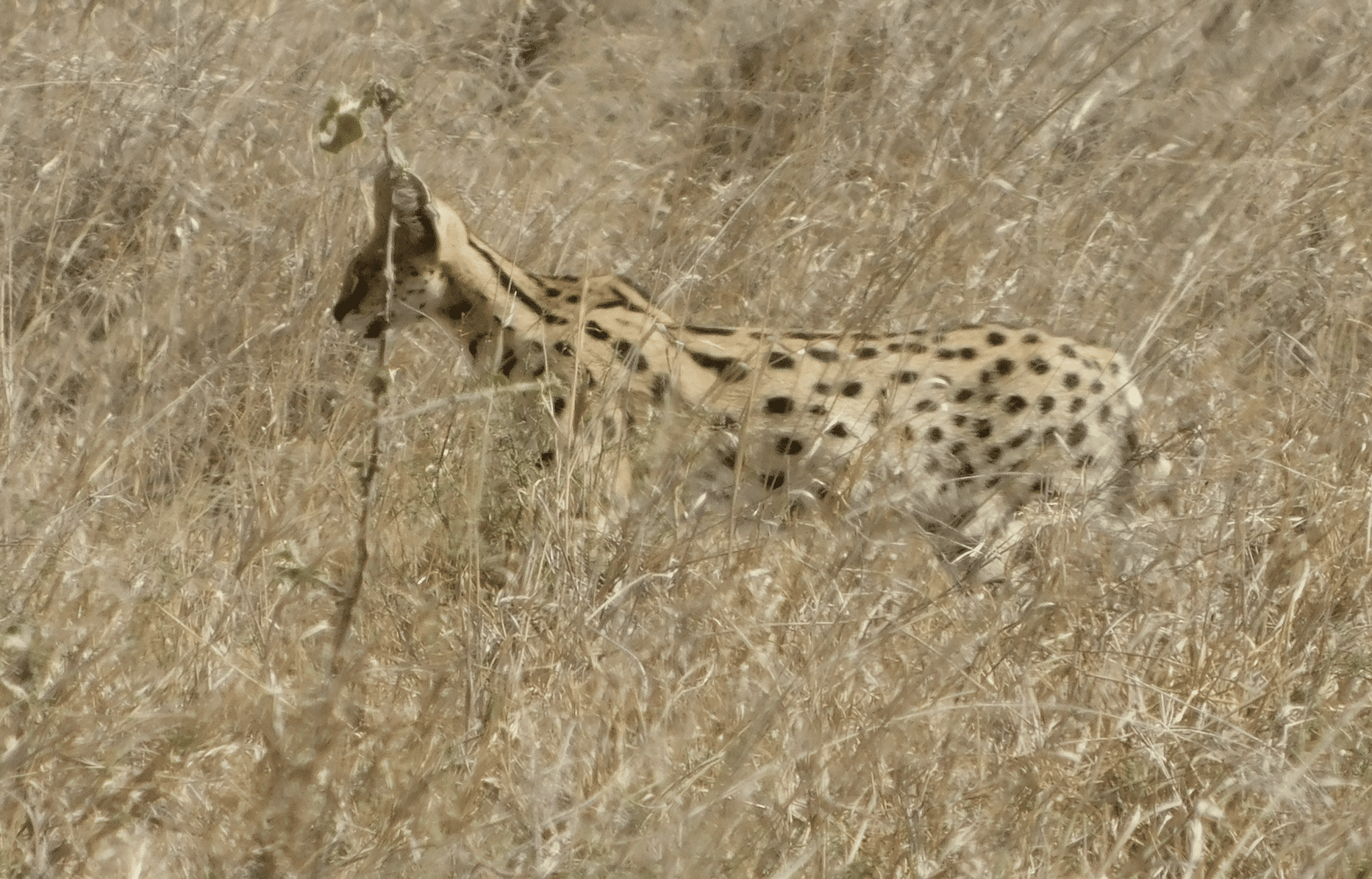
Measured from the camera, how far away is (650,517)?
143 inches

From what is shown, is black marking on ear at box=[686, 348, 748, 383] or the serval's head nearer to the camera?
black marking on ear at box=[686, 348, 748, 383]

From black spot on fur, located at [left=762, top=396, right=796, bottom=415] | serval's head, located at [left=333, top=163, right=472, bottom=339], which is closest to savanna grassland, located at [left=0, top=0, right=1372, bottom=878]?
serval's head, located at [left=333, top=163, right=472, bottom=339]

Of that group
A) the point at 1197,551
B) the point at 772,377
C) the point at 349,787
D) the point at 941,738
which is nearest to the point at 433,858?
the point at 349,787

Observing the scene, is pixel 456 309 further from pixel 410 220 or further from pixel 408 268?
pixel 410 220

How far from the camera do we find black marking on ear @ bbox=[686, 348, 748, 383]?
14.3 feet

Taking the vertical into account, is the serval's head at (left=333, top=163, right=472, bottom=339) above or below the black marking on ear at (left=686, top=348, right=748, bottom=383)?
above

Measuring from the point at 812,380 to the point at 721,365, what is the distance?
0.85ft

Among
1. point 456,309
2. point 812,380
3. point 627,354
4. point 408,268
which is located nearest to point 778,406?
point 812,380

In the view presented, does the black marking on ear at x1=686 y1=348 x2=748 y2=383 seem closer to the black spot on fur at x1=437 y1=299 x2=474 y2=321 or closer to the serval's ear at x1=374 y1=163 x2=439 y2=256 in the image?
the black spot on fur at x1=437 y1=299 x2=474 y2=321

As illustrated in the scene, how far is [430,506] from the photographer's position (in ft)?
12.5

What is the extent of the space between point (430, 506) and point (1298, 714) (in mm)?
1828

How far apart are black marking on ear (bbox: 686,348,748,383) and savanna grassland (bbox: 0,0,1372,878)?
163mm

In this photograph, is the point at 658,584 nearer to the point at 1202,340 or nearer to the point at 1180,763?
the point at 1180,763

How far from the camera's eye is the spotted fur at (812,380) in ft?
14.5
